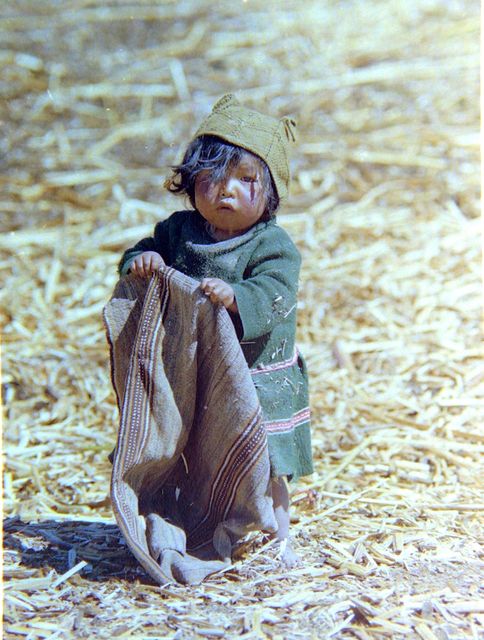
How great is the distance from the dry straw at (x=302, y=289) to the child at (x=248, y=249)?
18.9 inches

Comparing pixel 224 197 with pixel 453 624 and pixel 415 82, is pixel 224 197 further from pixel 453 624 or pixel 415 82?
pixel 415 82

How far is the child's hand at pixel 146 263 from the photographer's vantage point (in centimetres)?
277

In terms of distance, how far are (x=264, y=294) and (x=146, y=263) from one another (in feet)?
1.16

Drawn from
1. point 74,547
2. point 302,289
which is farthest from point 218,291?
point 302,289

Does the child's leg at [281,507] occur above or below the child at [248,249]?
below

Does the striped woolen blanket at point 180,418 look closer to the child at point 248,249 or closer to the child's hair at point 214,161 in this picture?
the child at point 248,249

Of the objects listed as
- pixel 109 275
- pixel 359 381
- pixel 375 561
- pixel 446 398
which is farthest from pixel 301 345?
pixel 375 561

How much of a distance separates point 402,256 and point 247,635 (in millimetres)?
3387

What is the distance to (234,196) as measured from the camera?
2762 mm

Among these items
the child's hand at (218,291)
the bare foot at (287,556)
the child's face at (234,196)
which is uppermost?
the child's face at (234,196)

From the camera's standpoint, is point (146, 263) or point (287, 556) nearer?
point (146, 263)

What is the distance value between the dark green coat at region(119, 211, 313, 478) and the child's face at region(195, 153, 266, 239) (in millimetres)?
55

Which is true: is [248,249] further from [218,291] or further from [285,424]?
[285,424]

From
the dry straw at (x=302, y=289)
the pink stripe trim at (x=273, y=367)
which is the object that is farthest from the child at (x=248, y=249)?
the dry straw at (x=302, y=289)
